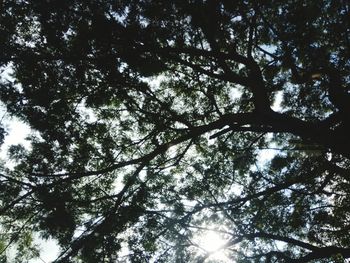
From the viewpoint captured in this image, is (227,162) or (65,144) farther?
(227,162)

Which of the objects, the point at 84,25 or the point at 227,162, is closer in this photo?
the point at 84,25

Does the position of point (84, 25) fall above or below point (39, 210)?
above

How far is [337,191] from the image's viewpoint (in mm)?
6965

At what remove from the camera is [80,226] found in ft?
21.2

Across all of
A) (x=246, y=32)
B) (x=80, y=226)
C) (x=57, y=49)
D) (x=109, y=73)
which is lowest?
(x=80, y=226)

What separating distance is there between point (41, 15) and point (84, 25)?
2.74 feet

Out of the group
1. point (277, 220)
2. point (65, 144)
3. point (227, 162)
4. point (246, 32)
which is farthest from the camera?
point (227, 162)

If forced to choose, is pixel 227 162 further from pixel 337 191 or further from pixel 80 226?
pixel 80 226

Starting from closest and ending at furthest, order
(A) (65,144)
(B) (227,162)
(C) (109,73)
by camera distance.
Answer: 1. (C) (109,73)
2. (A) (65,144)
3. (B) (227,162)

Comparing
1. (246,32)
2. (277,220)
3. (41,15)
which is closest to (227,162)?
(277,220)

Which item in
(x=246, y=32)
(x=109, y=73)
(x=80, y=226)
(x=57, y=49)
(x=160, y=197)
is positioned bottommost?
(x=80, y=226)

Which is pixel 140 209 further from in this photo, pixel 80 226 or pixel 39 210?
pixel 39 210

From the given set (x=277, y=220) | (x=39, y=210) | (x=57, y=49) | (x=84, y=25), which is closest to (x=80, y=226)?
(x=39, y=210)

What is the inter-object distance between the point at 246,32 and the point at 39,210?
6.32m
